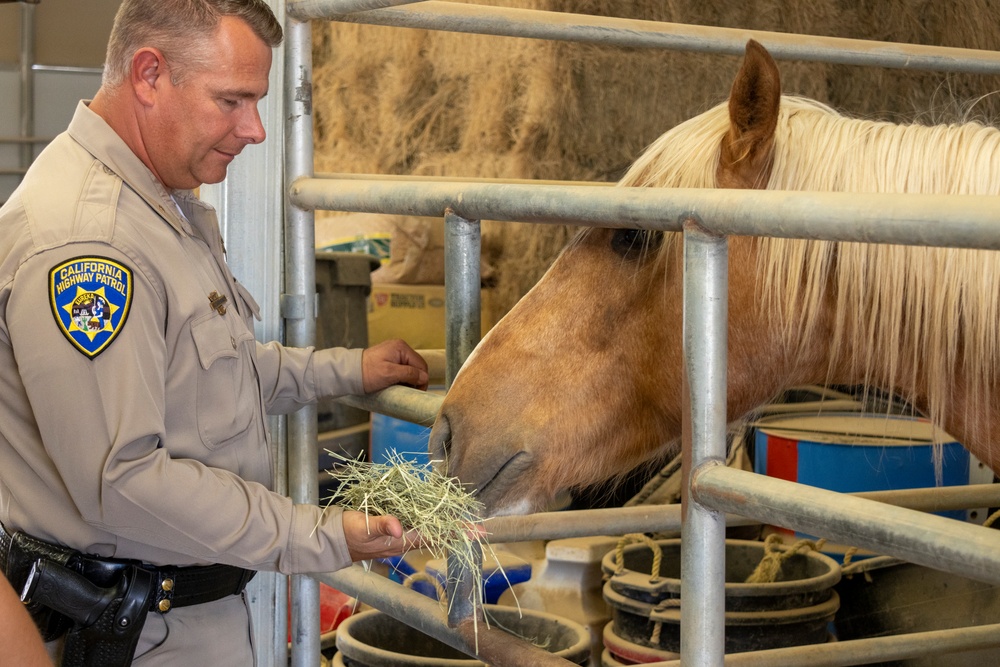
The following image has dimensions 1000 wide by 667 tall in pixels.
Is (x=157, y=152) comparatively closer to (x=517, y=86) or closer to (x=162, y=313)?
(x=162, y=313)

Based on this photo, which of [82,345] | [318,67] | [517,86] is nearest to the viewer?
[82,345]

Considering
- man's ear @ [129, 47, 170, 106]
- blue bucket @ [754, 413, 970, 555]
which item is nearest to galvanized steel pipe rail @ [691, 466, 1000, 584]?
man's ear @ [129, 47, 170, 106]

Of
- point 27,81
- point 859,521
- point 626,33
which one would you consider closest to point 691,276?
point 859,521

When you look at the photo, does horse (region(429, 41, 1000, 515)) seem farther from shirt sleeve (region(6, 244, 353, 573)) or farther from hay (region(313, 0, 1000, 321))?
hay (region(313, 0, 1000, 321))

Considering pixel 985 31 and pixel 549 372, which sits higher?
pixel 985 31

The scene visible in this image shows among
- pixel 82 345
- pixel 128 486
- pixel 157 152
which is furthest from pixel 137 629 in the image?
pixel 157 152

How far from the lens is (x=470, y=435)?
57.3 inches

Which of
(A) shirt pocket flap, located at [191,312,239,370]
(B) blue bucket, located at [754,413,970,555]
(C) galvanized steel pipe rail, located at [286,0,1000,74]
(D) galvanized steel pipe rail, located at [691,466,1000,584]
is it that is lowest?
(B) blue bucket, located at [754,413,970,555]

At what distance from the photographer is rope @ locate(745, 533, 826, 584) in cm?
276

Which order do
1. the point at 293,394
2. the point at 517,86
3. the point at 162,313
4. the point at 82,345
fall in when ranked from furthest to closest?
the point at 517,86 → the point at 293,394 → the point at 162,313 → the point at 82,345

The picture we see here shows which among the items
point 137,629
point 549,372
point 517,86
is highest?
point 517,86

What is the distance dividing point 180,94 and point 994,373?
3.78 ft

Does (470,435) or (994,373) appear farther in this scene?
(470,435)

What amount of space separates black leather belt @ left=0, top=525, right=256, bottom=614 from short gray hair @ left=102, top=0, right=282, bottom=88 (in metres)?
0.66
